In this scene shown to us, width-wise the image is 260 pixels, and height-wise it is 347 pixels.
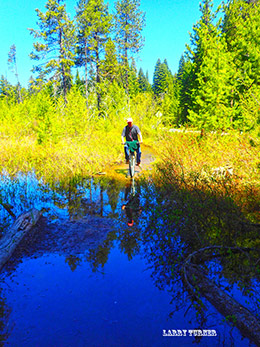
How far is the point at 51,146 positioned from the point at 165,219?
10.6 metres

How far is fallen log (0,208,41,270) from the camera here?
4536mm

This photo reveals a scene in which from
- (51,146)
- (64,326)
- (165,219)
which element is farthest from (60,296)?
(51,146)

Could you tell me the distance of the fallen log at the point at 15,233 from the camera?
4.54m

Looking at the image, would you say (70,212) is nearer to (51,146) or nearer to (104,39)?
(51,146)

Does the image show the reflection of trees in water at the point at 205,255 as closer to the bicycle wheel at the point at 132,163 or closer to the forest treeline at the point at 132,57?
the bicycle wheel at the point at 132,163

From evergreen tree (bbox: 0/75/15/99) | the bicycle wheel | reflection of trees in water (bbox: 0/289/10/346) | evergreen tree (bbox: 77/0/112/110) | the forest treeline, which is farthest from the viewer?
evergreen tree (bbox: 0/75/15/99)

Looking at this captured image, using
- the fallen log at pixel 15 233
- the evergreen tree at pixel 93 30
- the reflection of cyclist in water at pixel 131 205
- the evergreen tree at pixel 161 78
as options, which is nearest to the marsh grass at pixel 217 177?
the reflection of cyclist in water at pixel 131 205

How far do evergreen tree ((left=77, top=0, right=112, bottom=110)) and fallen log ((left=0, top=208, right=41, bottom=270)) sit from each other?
26161 mm

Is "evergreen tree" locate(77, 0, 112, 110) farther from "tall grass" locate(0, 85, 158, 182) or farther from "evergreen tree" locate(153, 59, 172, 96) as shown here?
"evergreen tree" locate(153, 59, 172, 96)

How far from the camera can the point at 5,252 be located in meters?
4.52

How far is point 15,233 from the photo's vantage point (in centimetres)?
513

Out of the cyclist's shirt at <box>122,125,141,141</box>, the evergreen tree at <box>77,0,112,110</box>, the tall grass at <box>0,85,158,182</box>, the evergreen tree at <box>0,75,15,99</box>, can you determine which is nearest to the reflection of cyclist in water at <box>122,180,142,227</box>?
the cyclist's shirt at <box>122,125,141,141</box>

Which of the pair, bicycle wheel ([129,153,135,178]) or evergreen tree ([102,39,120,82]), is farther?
evergreen tree ([102,39,120,82])

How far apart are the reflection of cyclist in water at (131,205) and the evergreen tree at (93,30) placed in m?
23.8
